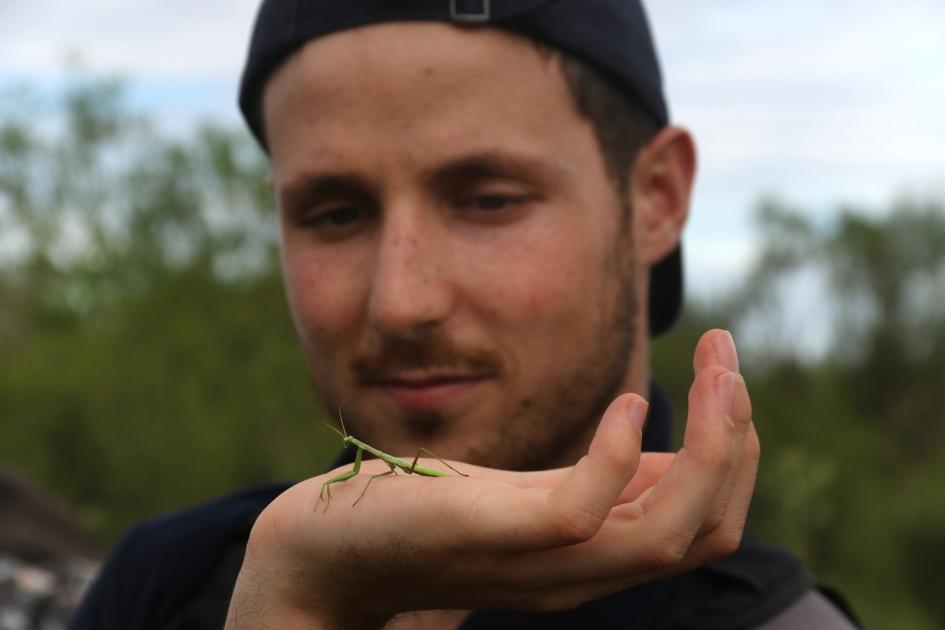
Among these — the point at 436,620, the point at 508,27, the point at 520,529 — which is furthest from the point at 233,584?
the point at 508,27

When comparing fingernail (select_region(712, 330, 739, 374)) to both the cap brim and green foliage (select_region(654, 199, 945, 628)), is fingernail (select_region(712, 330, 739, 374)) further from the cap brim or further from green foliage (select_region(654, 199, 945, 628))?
green foliage (select_region(654, 199, 945, 628))

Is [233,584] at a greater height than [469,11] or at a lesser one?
lesser

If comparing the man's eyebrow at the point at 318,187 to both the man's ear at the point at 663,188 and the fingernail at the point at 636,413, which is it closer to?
the man's ear at the point at 663,188

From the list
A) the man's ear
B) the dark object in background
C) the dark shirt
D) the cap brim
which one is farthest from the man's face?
the dark object in background

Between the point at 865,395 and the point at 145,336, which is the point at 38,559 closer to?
the point at 145,336

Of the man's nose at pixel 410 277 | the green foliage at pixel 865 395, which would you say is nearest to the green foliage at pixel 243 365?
the green foliage at pixel 865 395

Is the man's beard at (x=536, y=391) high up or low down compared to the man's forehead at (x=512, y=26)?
down
